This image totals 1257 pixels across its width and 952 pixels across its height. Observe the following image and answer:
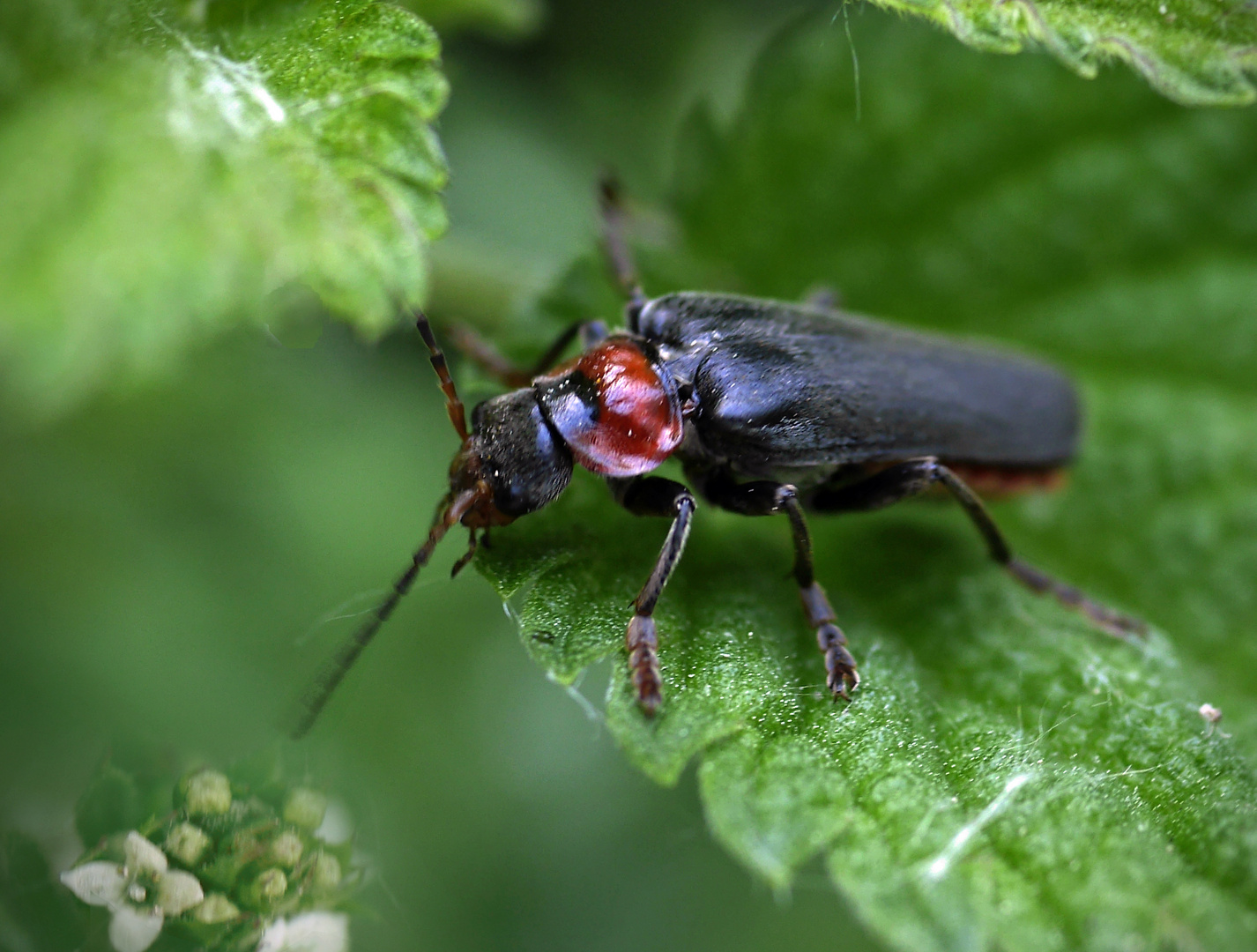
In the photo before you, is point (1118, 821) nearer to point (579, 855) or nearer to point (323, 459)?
point (579, 855)

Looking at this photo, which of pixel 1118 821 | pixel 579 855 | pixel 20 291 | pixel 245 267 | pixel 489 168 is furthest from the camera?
pixel 489 168

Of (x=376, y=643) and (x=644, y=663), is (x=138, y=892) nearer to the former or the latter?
(x=644, y=663)

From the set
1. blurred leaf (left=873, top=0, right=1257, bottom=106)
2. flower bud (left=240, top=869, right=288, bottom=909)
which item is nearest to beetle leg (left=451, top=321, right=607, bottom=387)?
blurred leaf (left=873, top=0, right=1257, bottom=106)

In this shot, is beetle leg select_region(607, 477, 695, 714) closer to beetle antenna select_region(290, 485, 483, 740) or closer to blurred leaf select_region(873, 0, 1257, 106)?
beetle antenna select_region(290, 485, 483, 740)

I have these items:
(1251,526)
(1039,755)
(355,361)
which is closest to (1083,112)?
(1251,526)

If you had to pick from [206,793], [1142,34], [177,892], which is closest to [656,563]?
[206,793]

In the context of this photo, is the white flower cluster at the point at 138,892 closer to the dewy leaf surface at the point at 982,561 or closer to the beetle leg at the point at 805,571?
the dewy leaf surface at the point at 982,561

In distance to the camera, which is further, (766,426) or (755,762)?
(766,426)
